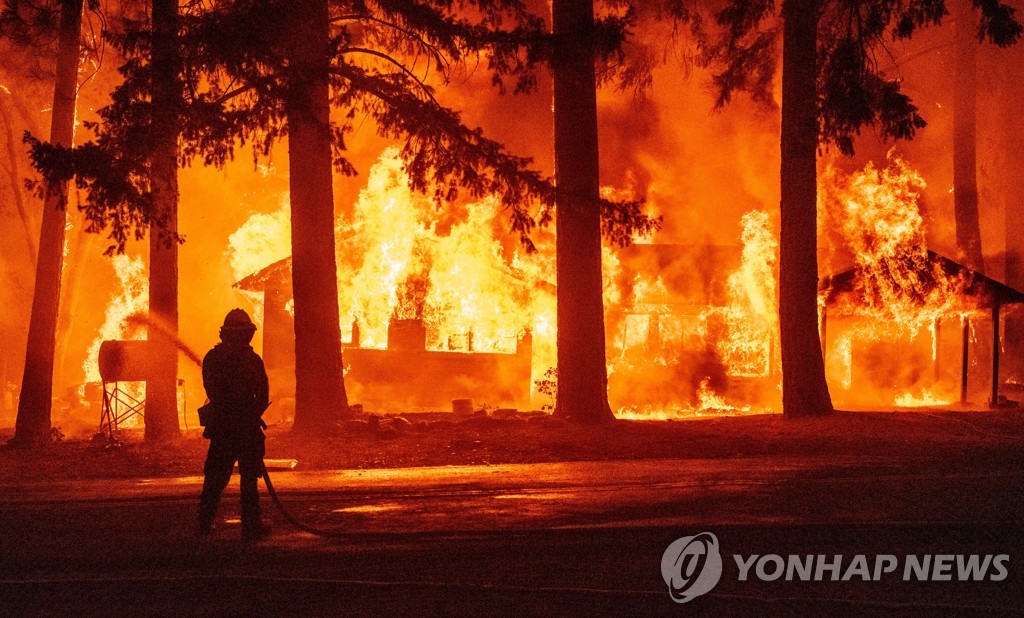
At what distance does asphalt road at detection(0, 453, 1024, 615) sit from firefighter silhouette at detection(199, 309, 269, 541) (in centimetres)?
36

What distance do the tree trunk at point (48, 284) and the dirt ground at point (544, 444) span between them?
1.84 ft

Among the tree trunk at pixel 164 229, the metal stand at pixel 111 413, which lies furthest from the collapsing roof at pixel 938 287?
the metal stand at pixel 111 413

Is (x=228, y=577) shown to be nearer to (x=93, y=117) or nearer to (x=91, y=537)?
(x=91, y=537)

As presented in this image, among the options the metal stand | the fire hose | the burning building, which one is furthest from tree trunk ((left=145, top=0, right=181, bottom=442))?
the burning building

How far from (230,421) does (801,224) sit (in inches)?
496

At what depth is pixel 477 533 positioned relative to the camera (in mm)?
8125

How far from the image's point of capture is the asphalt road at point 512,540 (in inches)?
248

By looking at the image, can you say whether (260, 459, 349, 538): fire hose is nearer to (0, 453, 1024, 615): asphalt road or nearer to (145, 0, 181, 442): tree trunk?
(0, 453, 1024, 615): asphalt road

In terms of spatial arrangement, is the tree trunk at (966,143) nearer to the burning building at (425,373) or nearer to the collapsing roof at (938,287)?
the collapsing roof at (938,287)

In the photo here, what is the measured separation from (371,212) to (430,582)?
2015 centimetres

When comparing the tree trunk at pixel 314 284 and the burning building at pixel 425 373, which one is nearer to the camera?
the tree trunk at pixel 314 284

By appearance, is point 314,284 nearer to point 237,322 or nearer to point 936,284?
point 237,322

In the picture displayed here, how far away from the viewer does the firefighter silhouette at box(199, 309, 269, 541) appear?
26.8 feet

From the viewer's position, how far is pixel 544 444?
14.6 m
